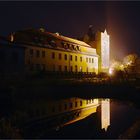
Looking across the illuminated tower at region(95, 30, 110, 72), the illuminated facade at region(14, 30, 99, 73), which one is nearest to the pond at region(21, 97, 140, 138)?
the illuminated facade at region(14, 30, 99, 73)

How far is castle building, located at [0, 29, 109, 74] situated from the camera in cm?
3806

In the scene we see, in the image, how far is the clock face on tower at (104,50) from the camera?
63.6m

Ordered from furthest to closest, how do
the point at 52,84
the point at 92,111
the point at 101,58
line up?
the point at 101,58 → the point at 52,84 → the point at 92,111

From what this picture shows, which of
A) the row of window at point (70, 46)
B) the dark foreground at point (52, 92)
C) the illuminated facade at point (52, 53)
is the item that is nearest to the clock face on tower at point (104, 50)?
the illuminated facade at point (52, 53)

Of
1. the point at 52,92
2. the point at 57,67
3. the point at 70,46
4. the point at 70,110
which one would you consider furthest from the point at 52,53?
the point at 70,110

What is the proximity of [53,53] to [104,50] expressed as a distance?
86.4 feet

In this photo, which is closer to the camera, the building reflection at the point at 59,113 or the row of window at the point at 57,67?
the building reflection at the point at 59,113

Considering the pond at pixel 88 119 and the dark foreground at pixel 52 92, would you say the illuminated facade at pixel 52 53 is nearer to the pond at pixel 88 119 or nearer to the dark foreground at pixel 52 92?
the dark foreground at pixel 52 92

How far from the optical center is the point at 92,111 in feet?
61.5

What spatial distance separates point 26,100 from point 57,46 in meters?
25.2

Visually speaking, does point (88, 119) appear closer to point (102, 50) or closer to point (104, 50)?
point (102, 50)

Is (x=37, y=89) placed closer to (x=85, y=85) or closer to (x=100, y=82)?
(x=85, y=85)

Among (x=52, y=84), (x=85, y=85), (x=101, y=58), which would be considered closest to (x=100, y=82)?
(x=85, y=85)

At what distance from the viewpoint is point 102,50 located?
6391 cm
